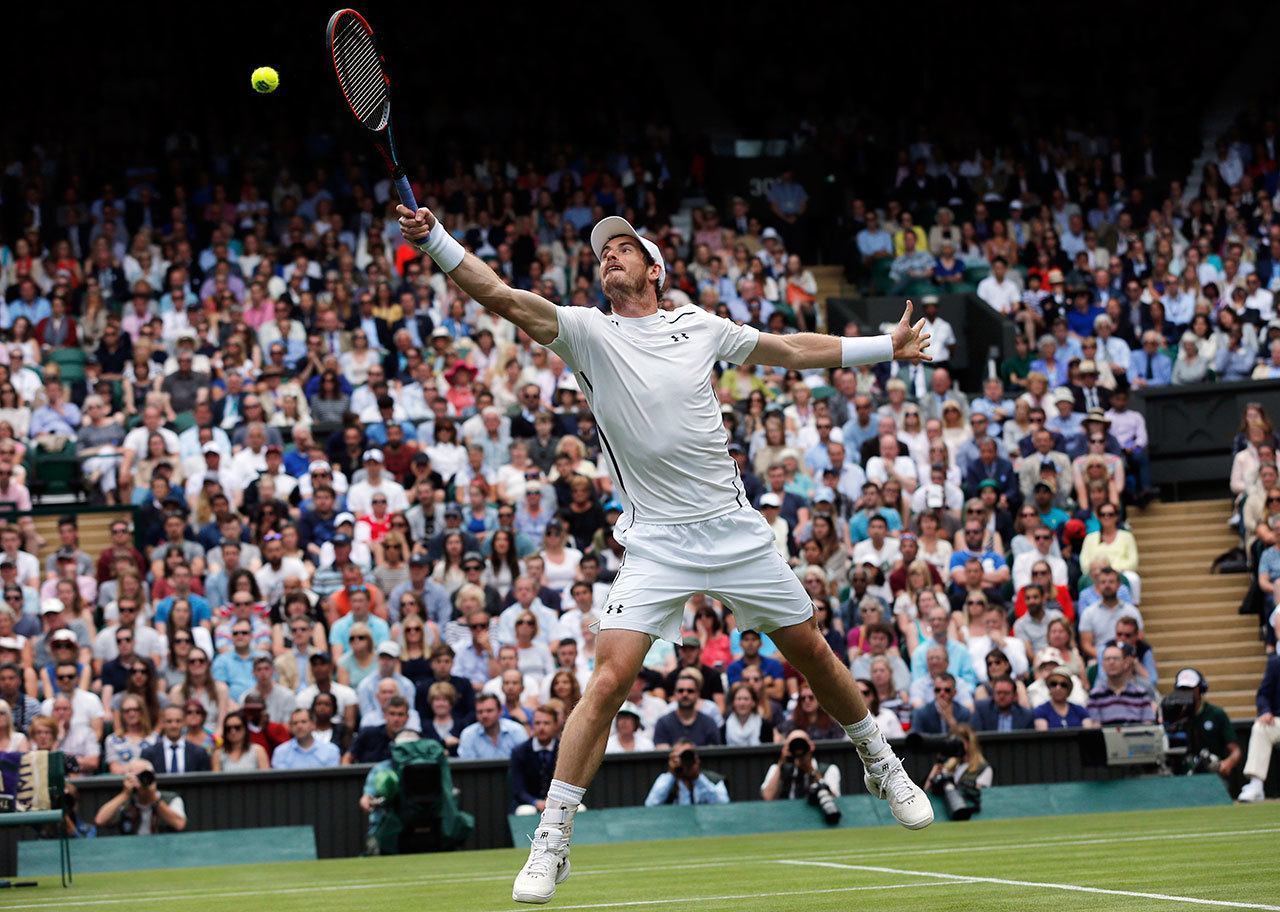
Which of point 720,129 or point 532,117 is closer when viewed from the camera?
point 532,117

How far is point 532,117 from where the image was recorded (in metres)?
29.7

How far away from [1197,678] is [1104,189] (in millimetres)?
13885

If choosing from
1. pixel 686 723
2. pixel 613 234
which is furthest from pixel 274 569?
pixel 613 234

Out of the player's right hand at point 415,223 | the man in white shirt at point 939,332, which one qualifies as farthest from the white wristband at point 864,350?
the man in white shirt at point 939,332

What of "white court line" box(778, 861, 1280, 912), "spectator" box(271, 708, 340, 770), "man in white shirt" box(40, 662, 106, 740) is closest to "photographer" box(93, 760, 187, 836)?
"spectator" box(271, 708, 340, 770)

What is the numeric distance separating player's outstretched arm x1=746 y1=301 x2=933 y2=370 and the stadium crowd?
304 inches

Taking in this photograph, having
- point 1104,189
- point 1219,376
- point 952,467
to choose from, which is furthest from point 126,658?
point 1104,189

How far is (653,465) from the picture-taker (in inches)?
310

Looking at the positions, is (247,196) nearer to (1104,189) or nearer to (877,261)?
(877,261)

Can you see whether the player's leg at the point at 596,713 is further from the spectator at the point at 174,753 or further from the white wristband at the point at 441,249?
the spectator at the point at 174,753

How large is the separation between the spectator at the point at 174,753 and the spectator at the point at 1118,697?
7538mm

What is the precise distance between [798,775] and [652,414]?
8.54 meters

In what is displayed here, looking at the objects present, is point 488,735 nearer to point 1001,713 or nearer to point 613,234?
point 1001,713

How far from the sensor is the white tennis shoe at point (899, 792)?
8352mm
